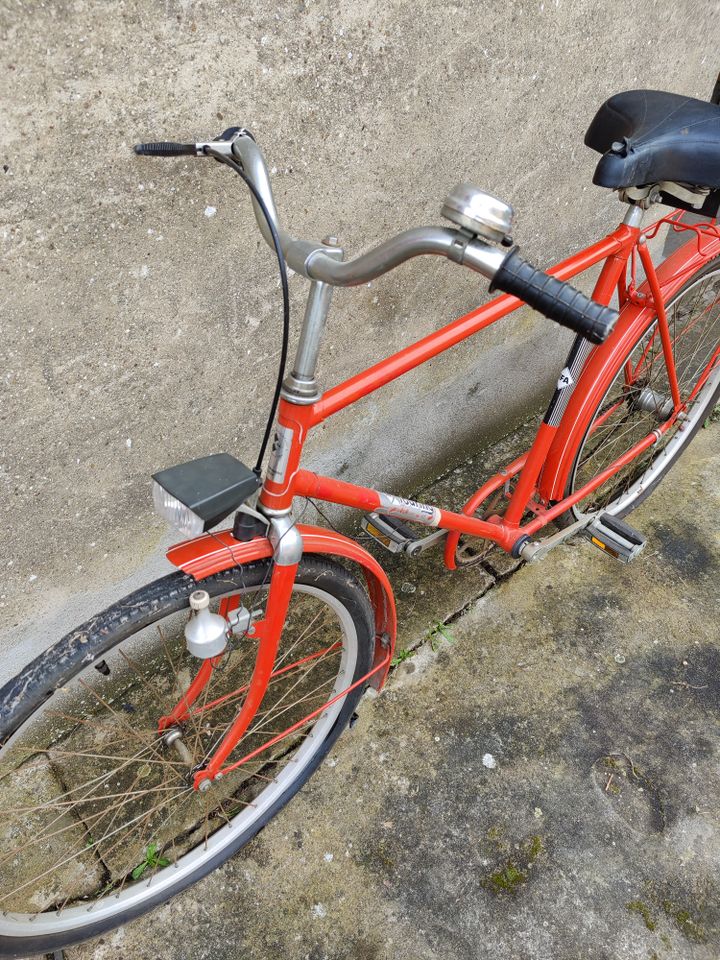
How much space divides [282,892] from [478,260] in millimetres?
1645

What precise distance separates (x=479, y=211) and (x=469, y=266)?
0.31 ft

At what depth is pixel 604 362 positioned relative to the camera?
2.05 m

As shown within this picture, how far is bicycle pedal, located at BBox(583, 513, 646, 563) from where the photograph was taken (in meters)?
2.38

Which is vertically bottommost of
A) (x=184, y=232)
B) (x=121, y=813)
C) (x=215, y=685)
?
(x=121, y=813)

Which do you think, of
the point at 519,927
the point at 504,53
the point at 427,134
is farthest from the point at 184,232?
the point at 519,927

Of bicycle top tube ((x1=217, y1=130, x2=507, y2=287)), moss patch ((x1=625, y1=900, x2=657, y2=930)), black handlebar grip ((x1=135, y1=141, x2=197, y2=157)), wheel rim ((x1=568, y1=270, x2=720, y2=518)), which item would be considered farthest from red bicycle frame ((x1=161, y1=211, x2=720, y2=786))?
moss patch ((x1=625, y1=900, x2=657, y2=930))

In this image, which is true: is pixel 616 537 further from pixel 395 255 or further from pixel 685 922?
pixel 395 255

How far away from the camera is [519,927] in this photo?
179 cm

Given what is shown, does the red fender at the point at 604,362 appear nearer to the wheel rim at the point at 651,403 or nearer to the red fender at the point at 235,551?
the wheel rim at the point at 651,403

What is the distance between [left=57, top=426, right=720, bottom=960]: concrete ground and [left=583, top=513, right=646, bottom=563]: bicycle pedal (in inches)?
7.4

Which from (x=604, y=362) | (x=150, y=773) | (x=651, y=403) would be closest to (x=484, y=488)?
(x=604, y=362)

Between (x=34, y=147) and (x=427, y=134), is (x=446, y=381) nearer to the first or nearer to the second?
(x=427, y=134)

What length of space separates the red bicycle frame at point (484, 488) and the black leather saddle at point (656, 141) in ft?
0.54

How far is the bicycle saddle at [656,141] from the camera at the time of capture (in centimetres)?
165
